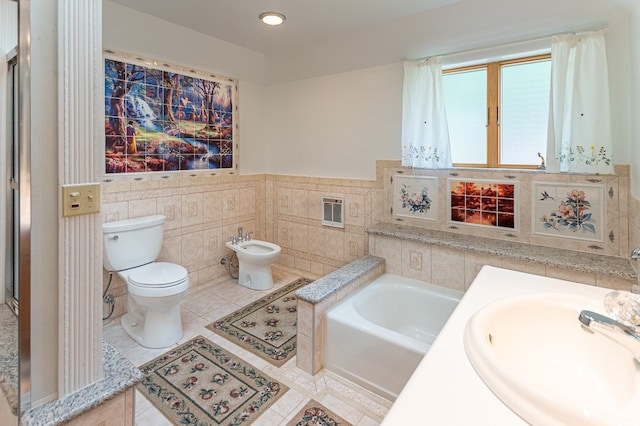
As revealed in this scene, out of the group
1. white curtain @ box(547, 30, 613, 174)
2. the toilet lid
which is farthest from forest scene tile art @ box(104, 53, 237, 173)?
white curtain @ box(547, 30, 613, 174)

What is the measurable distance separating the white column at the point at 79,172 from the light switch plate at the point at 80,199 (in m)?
0.02

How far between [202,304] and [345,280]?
1.45 metres

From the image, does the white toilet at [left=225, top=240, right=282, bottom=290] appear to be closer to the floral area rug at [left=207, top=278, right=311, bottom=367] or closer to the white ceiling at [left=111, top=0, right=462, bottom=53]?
the floral area rug at [left=207, top=278, right=311, bottom=367]

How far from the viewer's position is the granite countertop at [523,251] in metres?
1.94

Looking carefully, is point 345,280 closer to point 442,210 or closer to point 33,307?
point 442,210

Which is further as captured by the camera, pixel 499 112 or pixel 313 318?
pixel 499 112

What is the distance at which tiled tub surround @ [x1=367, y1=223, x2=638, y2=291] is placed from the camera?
1.96 m

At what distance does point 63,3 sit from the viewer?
100 cm

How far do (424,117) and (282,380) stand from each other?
218cm

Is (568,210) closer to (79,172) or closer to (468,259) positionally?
(468,259)

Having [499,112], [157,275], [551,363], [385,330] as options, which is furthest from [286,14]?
[551,363]

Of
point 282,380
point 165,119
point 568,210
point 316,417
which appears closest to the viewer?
point 316,417

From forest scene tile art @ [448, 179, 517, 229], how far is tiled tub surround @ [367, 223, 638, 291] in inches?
5.5

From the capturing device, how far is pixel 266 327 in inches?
104
